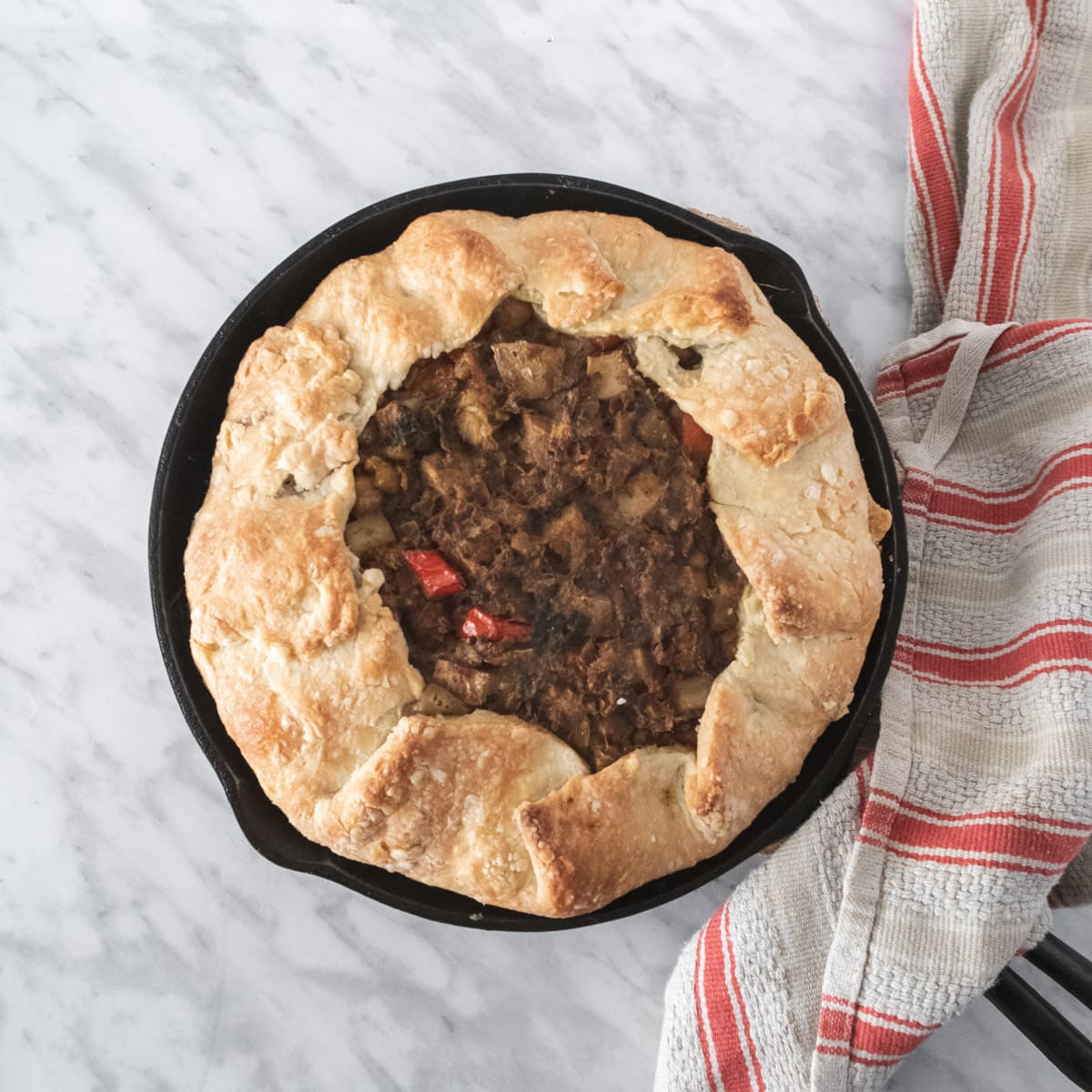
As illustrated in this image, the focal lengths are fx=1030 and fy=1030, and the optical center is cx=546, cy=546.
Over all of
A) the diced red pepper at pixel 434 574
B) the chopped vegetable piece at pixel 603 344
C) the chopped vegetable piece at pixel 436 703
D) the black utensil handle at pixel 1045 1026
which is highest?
the chopped vegetable piece at pixel 603 344

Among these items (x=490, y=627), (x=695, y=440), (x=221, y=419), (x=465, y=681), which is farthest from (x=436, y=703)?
(x=221, y=419)

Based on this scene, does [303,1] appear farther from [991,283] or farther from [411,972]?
[411,972]

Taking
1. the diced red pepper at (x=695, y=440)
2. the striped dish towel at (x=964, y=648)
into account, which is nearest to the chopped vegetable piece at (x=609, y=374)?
the diced red pepper at (x=695, y=440)

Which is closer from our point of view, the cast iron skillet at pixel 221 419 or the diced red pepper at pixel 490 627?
the diced red pepper at pixel 490 627

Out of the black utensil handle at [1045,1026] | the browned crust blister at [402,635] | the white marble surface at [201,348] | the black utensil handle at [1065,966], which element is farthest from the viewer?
the white marble surface at [201,348]

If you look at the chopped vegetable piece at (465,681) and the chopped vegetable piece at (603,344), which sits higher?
the chopped vegetable piece at (603,344)

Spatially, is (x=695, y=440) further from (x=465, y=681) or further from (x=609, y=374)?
(x=465, y=681)

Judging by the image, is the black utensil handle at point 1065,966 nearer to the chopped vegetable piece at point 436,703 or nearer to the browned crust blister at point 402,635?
the browned crust blister at point 402,635
